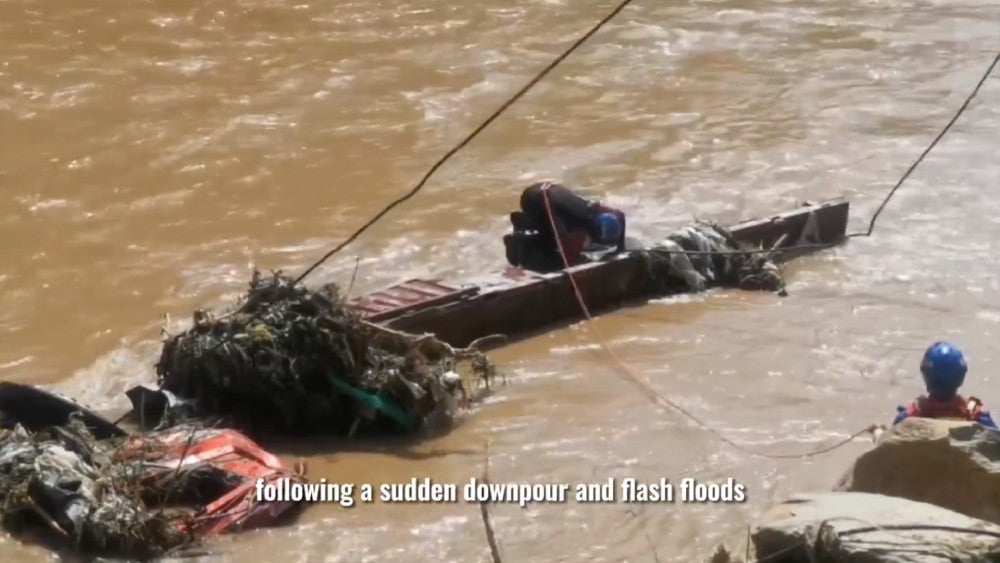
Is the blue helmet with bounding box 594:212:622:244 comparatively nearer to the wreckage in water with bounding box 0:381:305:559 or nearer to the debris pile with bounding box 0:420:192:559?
the wreckage in water with bounding box 0:381:305:559

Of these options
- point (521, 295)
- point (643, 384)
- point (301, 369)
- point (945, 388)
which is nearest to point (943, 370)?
point (945, 388)

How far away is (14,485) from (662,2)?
12.8 m

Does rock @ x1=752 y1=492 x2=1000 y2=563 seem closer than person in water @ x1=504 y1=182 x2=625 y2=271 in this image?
Yes

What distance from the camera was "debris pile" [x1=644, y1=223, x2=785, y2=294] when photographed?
33.7ft

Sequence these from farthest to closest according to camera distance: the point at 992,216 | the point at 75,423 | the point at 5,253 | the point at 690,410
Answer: the point at 992,216
the point at 5,253
the point at 690,410
the point at 75,423

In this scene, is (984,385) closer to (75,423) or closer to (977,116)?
(75,423)

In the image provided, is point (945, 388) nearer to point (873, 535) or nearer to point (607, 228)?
point (873, 535)

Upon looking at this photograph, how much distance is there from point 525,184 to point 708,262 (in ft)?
8.29

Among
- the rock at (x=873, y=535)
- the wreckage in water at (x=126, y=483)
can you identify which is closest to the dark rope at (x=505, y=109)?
the wreckage in water at (x=126, y=483)

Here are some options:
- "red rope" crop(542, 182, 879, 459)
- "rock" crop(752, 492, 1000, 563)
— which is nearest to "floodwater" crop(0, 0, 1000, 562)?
"red rope" crop(542, 182, 879, 459)

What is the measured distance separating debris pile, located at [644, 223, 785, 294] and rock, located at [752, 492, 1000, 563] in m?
5.41

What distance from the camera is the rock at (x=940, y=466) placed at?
5.28 metres

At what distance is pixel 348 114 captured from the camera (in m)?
14.2

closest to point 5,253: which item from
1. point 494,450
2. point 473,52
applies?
point 494,450
